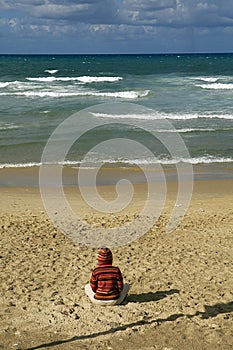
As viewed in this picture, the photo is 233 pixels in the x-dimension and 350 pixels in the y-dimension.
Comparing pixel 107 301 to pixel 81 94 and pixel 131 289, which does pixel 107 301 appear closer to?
pixel 131 289

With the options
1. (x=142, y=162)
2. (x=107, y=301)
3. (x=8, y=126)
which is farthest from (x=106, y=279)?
(x=8, y=126)

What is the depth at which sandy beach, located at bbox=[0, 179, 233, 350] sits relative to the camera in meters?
6.77

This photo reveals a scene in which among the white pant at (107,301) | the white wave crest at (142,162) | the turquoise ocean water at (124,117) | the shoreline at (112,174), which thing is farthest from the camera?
the turquoise ocean water at (124,117)

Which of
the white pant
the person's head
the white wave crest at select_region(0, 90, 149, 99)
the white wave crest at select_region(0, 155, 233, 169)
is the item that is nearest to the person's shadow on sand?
the white pant

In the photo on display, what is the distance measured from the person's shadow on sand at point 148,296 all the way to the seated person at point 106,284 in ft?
1.04

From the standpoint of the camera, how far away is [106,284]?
7.19 metres

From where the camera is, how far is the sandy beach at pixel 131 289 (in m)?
6.77

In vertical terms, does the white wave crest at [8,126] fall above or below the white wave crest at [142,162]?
above

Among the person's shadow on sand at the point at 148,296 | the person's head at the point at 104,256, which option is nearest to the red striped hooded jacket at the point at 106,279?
the person's head at the point at 104,256

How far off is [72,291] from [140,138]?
14998 millimetres

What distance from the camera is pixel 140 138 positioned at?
2252 cm

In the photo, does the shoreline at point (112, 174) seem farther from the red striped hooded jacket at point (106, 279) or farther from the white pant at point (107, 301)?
the red striped hooded jacket at point (106, 279)

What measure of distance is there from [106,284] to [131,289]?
40.6 inches

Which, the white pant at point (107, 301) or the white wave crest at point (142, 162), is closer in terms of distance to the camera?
the white pant at point (107, 301)
